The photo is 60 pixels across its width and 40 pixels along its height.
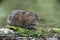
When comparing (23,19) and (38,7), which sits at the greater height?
(38,7)

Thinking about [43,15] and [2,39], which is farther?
[43,15]

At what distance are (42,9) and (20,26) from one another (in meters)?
1.75

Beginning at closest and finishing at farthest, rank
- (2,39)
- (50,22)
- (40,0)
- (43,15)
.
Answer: (2,39) < (50,22) < (43,15) < (40,0)

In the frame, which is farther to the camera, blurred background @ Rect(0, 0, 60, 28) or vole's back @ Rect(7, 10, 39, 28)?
blurred background @ Rect(0, 0, 60, 28)

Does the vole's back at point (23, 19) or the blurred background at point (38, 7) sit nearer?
the vole's back at point (23, 19)

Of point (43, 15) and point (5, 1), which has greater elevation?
point (5, 1)

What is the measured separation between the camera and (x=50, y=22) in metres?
3.48

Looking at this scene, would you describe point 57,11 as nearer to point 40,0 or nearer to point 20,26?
point 40,0

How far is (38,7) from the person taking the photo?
4383 mm

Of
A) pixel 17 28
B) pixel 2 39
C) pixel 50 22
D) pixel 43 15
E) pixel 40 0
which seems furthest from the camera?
pixel 40 0

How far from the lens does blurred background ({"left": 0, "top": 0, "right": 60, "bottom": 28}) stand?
3.77 m

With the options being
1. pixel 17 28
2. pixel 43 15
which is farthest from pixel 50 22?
pixel 17 28

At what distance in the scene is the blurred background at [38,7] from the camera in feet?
12.4

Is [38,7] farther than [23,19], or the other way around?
[38,7]
